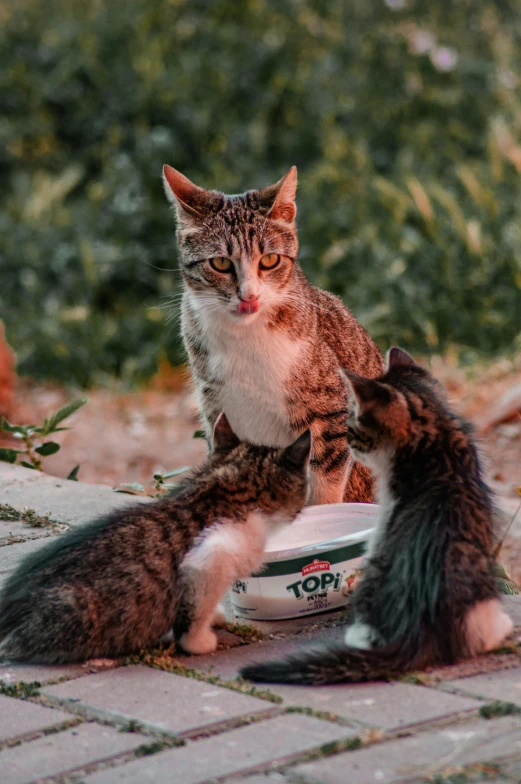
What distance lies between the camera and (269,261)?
4.96 meters

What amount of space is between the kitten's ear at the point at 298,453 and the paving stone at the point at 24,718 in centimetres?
128

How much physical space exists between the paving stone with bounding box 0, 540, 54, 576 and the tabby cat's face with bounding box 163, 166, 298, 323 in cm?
118

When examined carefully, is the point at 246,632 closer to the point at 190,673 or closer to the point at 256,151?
the point at 190,673

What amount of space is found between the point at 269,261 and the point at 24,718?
2.43 m

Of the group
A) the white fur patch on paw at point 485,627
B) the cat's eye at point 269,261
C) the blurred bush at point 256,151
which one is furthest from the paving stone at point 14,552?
the blurred bush at point 256,151

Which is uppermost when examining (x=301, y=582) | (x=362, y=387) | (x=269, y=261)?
(x=269, y=261)

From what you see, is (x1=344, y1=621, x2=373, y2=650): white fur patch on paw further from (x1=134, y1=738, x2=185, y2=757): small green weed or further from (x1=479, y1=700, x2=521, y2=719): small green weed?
(x1=134, y1=738, x2=185, y2=757): small green weed

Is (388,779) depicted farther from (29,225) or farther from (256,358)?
(29,225)

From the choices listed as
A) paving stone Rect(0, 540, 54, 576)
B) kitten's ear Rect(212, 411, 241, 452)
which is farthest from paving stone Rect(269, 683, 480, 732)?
paving stone Rect(0, 540, 54, 576)

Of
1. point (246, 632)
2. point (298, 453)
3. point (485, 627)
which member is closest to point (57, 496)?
point (298, 453)

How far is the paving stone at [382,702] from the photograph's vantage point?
2.91m

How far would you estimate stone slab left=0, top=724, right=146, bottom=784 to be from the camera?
2.73 meters

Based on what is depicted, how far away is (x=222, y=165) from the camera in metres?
11.0

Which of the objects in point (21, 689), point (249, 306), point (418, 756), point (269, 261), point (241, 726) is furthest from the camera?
point (269, 261)
